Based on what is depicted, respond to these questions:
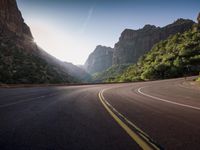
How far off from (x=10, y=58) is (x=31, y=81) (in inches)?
526

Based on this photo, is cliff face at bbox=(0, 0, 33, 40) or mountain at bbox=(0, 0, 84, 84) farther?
cliff face at bbox=(0, 0, 33, 40)

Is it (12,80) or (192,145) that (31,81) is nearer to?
(12,80)

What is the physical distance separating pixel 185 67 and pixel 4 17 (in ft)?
250

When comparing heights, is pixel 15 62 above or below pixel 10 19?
below

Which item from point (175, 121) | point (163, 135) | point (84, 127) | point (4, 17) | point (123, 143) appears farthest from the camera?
point (4, 17)

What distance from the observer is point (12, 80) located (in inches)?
1567

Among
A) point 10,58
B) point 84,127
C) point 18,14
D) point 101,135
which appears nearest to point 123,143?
point 101,135

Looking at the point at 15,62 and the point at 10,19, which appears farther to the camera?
the point at 10,19

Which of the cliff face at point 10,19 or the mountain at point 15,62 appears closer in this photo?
the mountain at point 15,62

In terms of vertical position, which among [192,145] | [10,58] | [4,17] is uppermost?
[4,17]

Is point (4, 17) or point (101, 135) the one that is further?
point (4, 17)

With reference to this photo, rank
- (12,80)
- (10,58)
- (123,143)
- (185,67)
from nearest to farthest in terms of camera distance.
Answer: (123,143), (12,80), (10,58), (185,67)

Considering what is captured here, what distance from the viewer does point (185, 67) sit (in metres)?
64.2

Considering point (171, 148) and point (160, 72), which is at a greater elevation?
point (160, 72)
